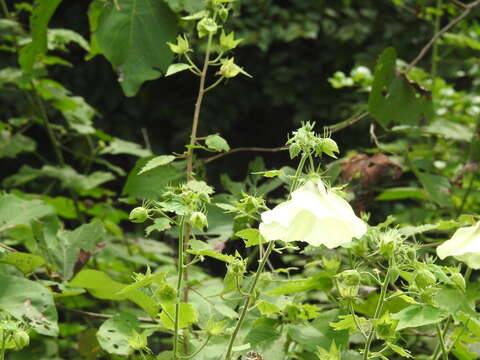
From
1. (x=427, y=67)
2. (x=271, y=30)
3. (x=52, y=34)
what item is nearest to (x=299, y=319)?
(x=52, y=34)

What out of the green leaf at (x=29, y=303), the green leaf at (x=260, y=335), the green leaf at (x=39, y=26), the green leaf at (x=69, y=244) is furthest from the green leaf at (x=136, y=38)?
the green leaf at (x=260, y=335)

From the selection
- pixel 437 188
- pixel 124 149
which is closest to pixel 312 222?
pixel 437 188

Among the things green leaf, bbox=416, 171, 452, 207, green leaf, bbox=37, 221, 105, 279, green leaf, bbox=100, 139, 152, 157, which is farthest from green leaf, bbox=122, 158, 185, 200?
green leaf, bbox=100, 139, 152, 157

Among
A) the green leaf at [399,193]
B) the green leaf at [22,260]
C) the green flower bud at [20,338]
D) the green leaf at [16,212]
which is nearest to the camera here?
the green flower bud at [20,338]

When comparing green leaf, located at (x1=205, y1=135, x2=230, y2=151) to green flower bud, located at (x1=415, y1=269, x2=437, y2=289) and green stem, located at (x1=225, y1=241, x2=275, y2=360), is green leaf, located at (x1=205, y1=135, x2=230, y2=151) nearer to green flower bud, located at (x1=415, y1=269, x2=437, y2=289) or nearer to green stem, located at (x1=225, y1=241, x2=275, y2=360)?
green stem, located at (x1=225, y1=241, x2=275, y2=360)

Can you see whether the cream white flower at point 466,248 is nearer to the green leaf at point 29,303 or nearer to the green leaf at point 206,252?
the green leaf at point 206,252

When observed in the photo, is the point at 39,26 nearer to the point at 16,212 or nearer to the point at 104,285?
the point at 16,212

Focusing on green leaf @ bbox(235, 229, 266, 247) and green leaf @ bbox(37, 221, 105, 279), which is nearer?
green leaf @ bbox(235, 229, 266, 247)
